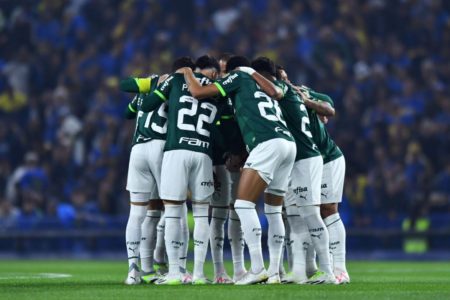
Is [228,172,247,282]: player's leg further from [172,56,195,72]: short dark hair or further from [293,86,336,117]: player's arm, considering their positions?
[172,56,195,72]: short dark hair

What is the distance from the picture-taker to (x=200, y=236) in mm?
11117

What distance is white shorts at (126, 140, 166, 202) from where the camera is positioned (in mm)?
11609

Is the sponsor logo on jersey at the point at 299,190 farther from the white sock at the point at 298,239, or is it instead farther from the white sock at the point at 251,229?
the white sock at the point at 251,229

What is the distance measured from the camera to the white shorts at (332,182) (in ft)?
38.3

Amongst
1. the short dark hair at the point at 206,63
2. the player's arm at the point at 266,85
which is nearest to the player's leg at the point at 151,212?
the short dark hair at the point at 206,63

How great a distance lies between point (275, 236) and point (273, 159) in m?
0.83

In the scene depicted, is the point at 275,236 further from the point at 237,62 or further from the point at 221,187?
the point at 237,62

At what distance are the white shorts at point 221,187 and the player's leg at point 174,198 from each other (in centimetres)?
69

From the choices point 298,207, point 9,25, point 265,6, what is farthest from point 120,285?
point 9,25

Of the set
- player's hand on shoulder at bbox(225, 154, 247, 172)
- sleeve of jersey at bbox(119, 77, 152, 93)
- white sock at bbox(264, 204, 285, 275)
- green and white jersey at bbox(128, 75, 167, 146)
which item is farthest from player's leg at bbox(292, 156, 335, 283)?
sleeve of jersey at bbox(119, 77, 152, 93)

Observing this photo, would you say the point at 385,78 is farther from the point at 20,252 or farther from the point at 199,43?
the point at 20,252

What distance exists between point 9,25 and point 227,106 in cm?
1537

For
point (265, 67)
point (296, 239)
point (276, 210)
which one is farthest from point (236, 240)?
point (265, 67)

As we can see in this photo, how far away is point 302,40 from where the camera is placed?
2323cm
